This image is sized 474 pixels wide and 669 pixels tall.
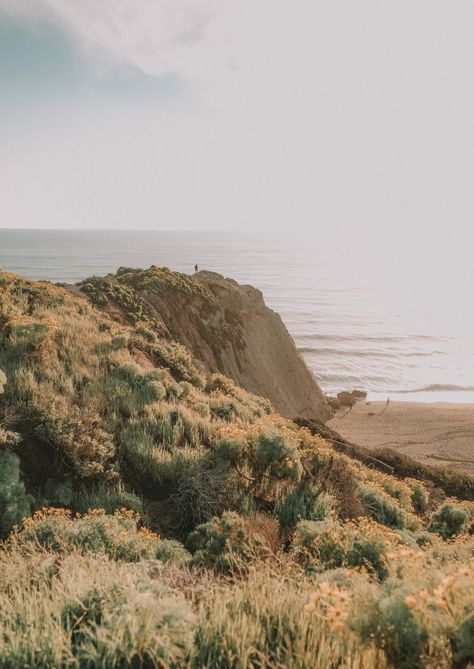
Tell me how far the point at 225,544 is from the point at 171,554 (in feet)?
2.26

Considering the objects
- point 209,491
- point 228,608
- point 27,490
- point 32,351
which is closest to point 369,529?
point 209,491

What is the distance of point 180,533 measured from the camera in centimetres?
595

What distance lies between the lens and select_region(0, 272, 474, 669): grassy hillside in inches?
93.5

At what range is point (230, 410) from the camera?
10781mm

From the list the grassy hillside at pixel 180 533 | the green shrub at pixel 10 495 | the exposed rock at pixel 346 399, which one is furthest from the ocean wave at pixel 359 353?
the green shrub at pixel 10 495

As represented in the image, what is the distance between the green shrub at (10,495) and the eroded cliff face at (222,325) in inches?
537

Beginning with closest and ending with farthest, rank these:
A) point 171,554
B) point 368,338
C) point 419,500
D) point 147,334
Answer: point 171,554 < point 419,500 < point 147,334 < point 368,338

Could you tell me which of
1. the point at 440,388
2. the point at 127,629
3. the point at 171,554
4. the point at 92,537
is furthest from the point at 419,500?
the point at 440,388

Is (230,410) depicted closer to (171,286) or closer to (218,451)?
(218,451)

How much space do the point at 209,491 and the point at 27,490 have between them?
2821mm

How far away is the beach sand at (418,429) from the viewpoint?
21438 mm

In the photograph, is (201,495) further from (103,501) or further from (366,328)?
(366,328)

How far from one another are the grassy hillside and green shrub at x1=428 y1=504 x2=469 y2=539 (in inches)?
1.3

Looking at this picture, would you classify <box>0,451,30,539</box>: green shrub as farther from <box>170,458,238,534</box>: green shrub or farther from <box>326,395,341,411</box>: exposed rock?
<box>326,395,341,411</box>: exposed rock
